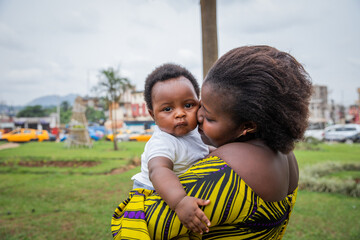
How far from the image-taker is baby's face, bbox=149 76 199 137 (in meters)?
1.63

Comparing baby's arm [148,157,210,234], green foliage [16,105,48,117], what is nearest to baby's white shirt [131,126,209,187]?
baby's arm [148,157,210,234]

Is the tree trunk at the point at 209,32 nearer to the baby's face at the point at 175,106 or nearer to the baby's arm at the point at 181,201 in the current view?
the baby's face at the point at 175,106

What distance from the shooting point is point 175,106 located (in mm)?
1673

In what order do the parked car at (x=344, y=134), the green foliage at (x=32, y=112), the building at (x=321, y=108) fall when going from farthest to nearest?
the green foliage at (x=32, y=112) < the building at (x=321, y=108) < the parked car at (x=344, y=134)

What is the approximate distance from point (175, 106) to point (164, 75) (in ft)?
0.71

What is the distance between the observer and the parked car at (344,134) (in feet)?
82.2

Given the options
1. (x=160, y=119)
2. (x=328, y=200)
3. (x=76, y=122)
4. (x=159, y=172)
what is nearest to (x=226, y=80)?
(x=159, y=172)

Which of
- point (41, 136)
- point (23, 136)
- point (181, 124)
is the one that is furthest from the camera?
point (41, 136)

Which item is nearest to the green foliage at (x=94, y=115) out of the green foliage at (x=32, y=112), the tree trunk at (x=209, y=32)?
the green foliage at (x=32, y=112)

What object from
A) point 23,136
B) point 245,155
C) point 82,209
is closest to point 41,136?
point 23,136

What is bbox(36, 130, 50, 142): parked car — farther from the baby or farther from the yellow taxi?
the baby

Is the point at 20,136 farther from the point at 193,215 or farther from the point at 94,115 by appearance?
the point at 193,215

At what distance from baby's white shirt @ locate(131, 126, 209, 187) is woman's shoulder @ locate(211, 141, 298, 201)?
35cm

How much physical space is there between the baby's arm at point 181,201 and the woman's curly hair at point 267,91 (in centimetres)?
37
